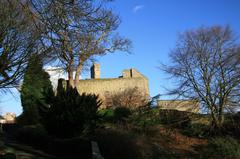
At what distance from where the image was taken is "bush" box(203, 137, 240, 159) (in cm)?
1595

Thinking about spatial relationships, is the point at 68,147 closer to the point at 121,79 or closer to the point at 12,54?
the point at 12,54

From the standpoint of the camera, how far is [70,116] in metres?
17.6

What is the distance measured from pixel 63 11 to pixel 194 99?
1378cm

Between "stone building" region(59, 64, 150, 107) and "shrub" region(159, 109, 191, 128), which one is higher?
"stone building" region(59, 64, 150, 107)

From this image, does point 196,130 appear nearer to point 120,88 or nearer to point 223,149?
point 223,149

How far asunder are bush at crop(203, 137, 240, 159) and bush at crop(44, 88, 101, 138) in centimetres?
571

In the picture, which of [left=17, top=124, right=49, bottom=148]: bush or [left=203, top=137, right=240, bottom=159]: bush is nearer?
[left=203, top=137, right=240, bottom=159]: bush

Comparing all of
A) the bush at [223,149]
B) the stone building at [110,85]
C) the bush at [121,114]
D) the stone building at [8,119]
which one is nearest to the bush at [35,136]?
the bush at [121,114]

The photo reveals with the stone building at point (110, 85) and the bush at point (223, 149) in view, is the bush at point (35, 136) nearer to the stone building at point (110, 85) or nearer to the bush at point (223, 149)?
the bush at point (223, 149)

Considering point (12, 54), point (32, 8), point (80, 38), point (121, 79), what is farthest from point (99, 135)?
point (121, 79)

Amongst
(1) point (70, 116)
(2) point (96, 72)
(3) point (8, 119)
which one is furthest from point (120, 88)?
(1) point (70, 116)

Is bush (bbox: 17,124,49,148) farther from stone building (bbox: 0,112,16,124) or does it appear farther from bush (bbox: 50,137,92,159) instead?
stone building (bbox: 0,112,16,124)

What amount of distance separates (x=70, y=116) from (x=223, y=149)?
716 cm

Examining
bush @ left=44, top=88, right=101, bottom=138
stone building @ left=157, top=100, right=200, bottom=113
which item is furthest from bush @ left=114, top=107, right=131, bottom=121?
bush @ left=44, top=88, right=101, bottom=138
